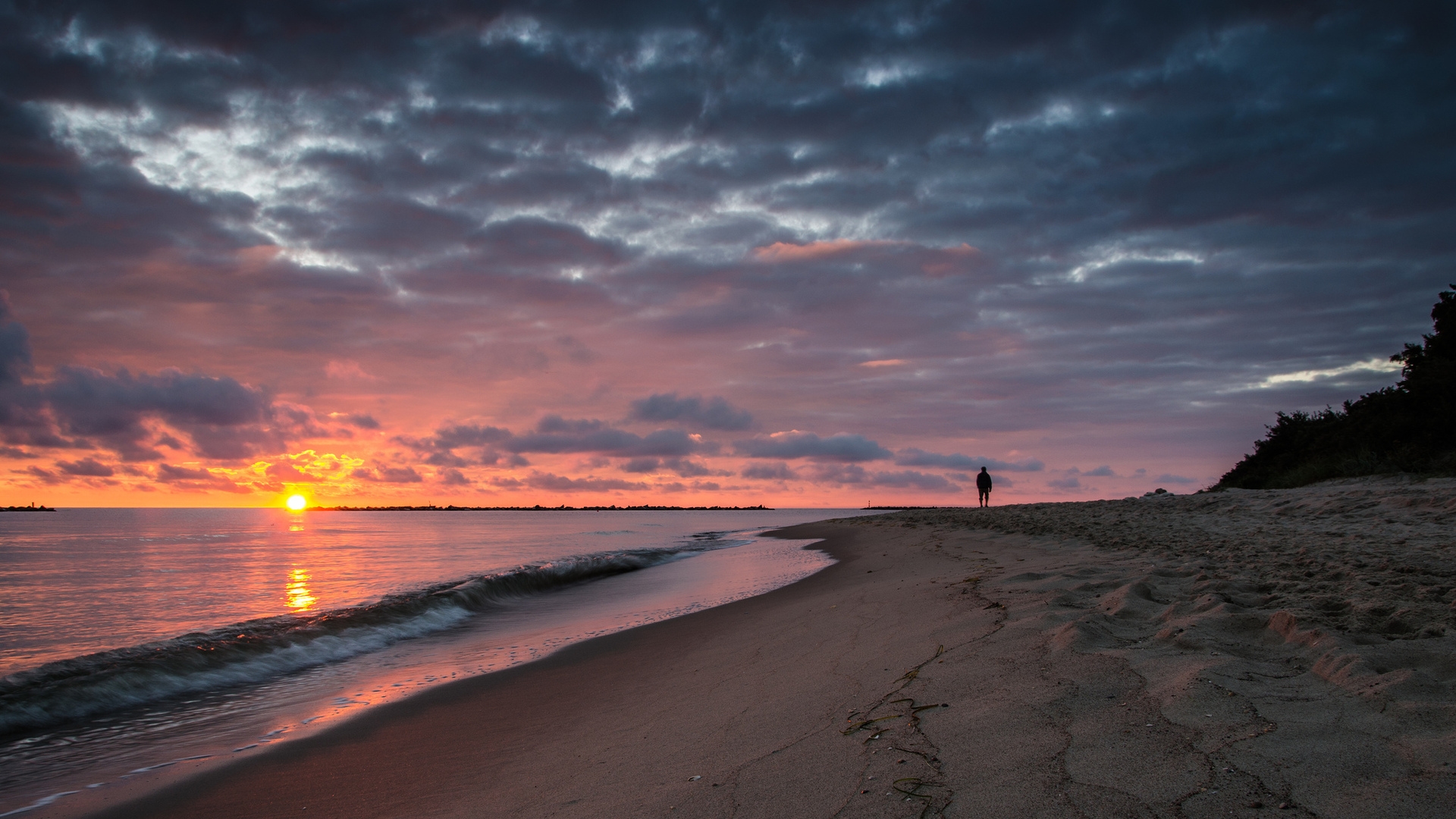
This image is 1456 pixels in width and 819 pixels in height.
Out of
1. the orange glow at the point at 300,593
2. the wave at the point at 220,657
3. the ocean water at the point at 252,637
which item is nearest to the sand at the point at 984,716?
the ocean water at the point at 252,637

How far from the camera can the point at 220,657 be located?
8.38 meters

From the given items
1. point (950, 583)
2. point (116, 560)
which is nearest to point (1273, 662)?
point (950, 583)

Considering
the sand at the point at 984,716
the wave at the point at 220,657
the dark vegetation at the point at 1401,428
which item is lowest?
the wave at the point at 220,657

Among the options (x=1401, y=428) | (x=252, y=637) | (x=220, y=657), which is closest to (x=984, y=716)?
(x=220, y=657)

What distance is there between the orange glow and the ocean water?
7 centimetres

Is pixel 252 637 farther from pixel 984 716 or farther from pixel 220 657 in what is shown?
pixel 984 716

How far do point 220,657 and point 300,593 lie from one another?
7099 mm

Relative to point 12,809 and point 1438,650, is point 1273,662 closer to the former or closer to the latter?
point 1438,650

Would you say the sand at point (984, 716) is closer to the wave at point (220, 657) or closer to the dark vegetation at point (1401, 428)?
the wave at point (220, 657)

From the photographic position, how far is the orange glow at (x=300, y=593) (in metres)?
12.7

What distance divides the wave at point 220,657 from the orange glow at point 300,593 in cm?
138

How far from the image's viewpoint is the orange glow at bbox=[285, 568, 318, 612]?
41.7 feet

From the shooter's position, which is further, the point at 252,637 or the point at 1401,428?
the point at 1401,428

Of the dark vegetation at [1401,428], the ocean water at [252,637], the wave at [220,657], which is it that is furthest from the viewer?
the dark vegetation at [1401,428]
